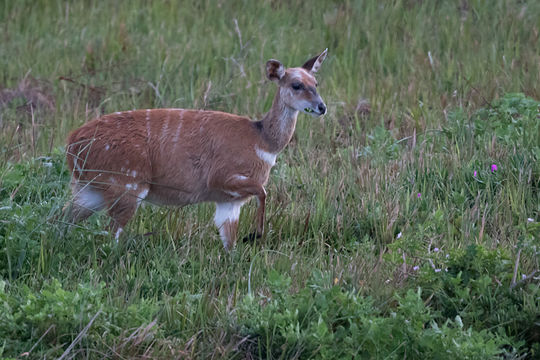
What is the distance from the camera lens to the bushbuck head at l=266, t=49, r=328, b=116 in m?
5.89

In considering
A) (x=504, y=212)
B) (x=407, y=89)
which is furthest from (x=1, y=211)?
(x=407, y=89)

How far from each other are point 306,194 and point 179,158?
1.11 metres

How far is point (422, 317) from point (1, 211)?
259 cm

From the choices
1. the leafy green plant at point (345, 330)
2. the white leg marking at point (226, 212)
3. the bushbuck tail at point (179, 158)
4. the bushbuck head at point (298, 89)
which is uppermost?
the bushbuck head at point (298, 89)

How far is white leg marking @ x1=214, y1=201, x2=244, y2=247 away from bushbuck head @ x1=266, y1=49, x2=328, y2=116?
2.71 ft

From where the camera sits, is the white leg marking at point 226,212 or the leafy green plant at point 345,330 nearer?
the leafy green plant at point 345,330

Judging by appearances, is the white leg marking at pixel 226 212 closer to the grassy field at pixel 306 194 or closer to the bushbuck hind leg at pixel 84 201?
the grassy field at pixel 306 194

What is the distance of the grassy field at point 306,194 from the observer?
392cm

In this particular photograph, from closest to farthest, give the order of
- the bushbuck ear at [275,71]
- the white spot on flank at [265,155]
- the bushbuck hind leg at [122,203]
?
1. the bushbuck hind leg at [122,203]
2. the white spot on flank at [265,155]
3. the bushbuck ear at [275,71]

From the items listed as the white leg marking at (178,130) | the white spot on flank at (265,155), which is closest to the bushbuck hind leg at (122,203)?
the white leg marking at (178,130)

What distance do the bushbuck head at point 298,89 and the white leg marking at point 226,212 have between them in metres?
0.82

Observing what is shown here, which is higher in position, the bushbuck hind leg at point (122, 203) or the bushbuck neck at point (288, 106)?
the bushbuck neck at point (288, 106)

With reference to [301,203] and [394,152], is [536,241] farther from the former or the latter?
[394,152]

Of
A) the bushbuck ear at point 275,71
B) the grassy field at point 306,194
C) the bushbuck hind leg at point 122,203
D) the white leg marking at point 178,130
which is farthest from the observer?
the bushbuck ear at point 275,71
